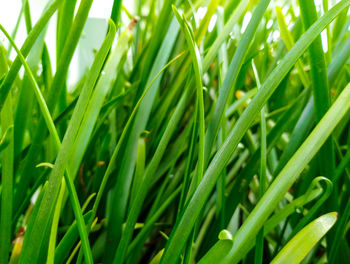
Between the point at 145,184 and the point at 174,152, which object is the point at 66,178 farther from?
the point at 174,152

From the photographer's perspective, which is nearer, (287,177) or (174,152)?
(287,177)

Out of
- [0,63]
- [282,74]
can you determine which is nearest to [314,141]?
[282,74]

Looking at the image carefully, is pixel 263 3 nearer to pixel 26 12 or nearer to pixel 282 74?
pixel 282 74

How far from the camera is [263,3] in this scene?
0.46 feet

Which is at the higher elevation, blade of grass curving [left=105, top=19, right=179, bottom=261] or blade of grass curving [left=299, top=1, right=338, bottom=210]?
blade of grass curving [left=299, top=1, right=338, bottom=210]

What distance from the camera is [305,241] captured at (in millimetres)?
119

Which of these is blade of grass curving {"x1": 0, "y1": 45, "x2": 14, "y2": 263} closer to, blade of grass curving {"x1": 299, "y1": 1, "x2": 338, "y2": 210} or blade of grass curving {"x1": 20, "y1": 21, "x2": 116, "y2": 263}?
blade of grass curving {"x1": 20, "y1": 21, "x2": 116, "y2": 263}

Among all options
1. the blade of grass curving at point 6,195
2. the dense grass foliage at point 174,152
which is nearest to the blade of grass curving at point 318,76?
the dense grass foliage at point 174,152

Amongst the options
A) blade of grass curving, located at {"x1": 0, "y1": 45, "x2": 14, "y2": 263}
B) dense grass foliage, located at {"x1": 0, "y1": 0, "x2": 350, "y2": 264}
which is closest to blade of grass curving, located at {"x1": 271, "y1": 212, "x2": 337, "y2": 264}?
dense grass foliage, located at {"x1": 0, "y1": 0, "x2": 350, "y2": 264}

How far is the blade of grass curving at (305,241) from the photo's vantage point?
12 centimetres

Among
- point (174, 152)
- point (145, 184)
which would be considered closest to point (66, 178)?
point (145, 184)

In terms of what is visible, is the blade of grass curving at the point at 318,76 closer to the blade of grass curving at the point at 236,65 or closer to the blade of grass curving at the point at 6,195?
the blade of grass curving at the point at 236,65

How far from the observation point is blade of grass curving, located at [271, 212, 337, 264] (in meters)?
0.12

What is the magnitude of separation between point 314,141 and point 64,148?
8cm
